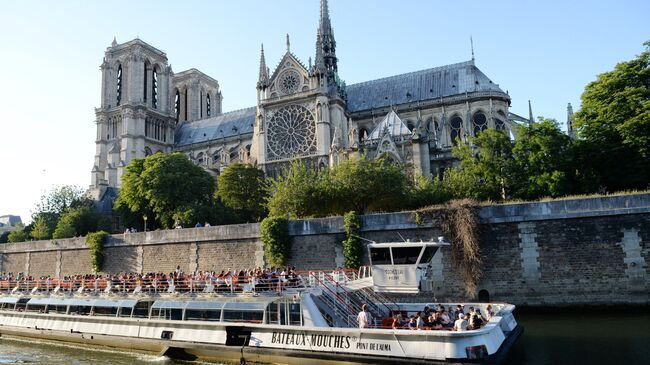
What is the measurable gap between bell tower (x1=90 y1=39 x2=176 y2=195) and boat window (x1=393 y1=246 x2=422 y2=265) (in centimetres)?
5590

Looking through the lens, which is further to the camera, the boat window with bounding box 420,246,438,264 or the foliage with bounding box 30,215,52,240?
the foliage with bounding box 30,215,52,240

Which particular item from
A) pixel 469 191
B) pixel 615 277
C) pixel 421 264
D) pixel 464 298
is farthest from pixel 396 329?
pixel 469 191

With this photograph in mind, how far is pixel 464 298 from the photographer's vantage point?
22.4 metres

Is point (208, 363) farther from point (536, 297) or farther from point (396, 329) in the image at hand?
point (536, 297)

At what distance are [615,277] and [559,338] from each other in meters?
5.86

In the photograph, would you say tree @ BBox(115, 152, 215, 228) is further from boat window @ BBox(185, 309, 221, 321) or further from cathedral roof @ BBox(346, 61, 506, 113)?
cathedral roof @ BBox(346, 61, 506, 113)

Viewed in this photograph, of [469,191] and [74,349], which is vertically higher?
[469,191]

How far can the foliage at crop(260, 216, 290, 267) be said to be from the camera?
26.5 m

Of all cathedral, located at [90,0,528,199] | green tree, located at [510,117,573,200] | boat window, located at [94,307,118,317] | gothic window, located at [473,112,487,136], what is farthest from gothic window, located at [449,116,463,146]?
boat window, located at [94,307,118,317]

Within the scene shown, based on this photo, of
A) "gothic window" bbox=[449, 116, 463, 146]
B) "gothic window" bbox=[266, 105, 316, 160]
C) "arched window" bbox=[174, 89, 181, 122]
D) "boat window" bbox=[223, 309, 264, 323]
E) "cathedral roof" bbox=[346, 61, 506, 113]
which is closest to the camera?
"boat window" bbox=[223, 309, 264, 323]

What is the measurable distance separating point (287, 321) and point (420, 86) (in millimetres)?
47741

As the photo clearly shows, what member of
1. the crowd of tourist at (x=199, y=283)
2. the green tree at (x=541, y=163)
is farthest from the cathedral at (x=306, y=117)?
the crowd of tourist at (x=199, y=283)

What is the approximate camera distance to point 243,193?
44.2 meters

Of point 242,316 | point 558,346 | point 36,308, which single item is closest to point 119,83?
point 36,308
